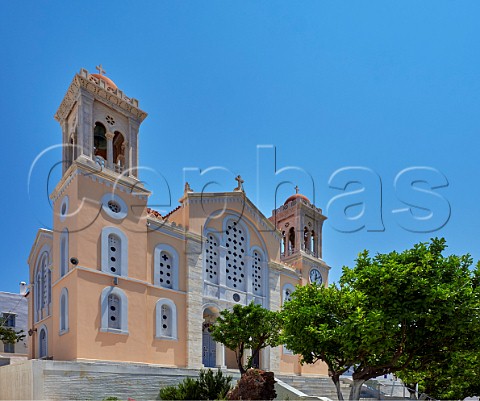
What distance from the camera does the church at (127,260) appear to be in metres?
22.9

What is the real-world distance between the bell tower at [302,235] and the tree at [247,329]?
497 inches

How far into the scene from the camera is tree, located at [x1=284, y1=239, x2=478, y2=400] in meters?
15.9

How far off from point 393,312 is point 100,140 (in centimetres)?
1852

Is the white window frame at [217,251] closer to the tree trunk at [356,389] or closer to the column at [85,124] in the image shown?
the column at [85,124]

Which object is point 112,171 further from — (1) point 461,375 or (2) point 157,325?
(1) point 461,375

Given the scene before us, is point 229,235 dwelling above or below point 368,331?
above

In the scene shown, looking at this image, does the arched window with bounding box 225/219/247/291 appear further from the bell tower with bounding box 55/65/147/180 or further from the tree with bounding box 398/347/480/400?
the tree with bounding box 398/347/480/400

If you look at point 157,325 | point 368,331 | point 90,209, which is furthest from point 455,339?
point 90,209

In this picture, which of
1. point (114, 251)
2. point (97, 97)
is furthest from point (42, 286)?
point (97, 97)

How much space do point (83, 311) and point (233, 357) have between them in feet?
40.6

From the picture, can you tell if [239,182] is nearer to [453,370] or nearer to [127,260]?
[127,260]

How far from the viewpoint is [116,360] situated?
22.6m

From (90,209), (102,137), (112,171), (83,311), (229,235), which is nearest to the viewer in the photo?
(83,311)

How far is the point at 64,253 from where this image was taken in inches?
950
